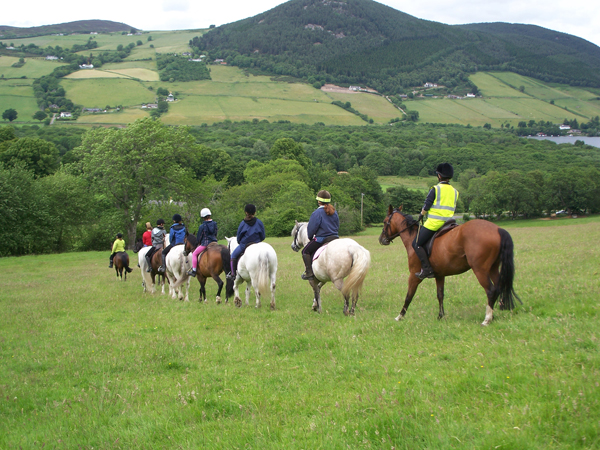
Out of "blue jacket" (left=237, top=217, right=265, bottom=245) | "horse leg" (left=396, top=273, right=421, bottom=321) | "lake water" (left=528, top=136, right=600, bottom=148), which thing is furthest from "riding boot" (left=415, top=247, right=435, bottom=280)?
"lake water" (left=528, top=136, right=600, bottom=148)

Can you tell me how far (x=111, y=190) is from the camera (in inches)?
2052

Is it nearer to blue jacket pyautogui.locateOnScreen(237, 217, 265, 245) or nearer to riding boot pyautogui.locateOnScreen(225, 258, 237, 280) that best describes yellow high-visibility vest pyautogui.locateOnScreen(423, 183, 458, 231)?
blue jacket pyautogui.locateOnScreen(237, 217, 265, 245)

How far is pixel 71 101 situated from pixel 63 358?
17324 cm

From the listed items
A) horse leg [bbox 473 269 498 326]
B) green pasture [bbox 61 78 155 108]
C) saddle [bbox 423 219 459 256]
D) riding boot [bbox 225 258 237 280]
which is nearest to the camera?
horse leg [bbox 473 269 498 326]

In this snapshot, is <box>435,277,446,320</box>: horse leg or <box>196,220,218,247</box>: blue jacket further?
<box>196,220,218,247</box>: blue jacket

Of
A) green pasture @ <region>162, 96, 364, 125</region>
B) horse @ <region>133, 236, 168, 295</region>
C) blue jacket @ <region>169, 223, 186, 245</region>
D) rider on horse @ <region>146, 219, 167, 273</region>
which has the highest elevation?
green pasture @ <region>162, 96, 364, 125</region>

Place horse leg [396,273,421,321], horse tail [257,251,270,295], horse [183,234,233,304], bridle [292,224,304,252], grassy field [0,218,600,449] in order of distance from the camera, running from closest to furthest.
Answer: grassy field [0,218,600,449], horse leg [396,273,421,321], horse tail [257,251,270,295], bridle [292,224,304,252], horse [183,234,233,304]

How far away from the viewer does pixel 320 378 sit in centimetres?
660

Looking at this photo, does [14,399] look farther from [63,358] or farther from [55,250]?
[55,250]

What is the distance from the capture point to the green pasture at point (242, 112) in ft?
561

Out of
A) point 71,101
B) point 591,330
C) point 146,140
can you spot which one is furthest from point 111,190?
point 71,101

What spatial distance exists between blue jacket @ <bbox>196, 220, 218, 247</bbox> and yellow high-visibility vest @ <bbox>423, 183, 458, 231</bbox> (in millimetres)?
8297

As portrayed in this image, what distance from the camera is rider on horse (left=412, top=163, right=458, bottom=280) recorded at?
380 inches

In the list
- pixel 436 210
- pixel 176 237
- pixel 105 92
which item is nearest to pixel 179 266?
pixel 176 237
